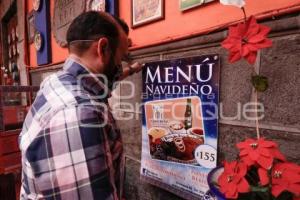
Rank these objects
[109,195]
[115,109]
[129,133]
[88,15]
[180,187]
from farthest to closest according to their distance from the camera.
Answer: [115,109] < [129,133] < [180,187] < [88,15] < [109,195]

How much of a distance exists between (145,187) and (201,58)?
0.88 meters

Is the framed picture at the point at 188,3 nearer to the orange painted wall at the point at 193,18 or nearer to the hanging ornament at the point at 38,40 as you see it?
the orange painted wall at the point at 193,18

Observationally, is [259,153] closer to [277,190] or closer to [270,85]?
[277,190]

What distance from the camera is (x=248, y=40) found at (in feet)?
2.69

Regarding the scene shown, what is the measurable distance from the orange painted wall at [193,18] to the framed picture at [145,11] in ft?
0.09

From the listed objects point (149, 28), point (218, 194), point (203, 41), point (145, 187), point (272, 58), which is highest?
point (149, 28)

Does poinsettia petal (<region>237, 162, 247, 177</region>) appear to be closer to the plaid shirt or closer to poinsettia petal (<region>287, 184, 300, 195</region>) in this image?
poinsettia petal (<region>287, 184, 300, 195</region>)

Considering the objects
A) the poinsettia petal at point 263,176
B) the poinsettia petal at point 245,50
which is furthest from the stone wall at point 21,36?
the poinsettia petal at point 263,176

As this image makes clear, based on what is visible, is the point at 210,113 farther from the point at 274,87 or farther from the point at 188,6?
the point at 188,6

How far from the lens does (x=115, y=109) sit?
76.3 inches

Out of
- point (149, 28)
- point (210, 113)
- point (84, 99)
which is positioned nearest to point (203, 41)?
point (210, 113)

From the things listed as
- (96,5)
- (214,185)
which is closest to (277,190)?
(214,185)

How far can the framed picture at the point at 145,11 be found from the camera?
1.51 meters

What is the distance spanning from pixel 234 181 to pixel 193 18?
0.84 meters
